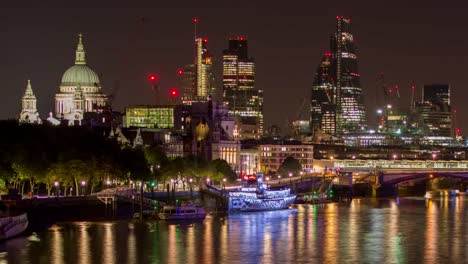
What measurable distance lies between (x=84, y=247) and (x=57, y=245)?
1.84 metres

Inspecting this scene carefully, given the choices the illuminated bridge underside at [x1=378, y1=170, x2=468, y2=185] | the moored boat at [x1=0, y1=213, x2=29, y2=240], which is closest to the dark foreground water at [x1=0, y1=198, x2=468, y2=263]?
the moored boat at [x1=0, y1=213, x2=29, y2=240]

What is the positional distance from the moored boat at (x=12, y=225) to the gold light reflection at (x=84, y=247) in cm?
400

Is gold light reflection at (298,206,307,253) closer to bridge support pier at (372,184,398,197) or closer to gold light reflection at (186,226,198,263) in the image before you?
gold light reflection at (186,226,198,263)

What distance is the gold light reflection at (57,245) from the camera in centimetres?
7075

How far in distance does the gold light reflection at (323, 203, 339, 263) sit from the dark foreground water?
0.06m

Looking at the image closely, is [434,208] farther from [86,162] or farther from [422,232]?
[86,162]

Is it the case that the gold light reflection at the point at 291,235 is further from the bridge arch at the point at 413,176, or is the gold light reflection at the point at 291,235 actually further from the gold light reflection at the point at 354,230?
the bridge arch at the point at 413,176

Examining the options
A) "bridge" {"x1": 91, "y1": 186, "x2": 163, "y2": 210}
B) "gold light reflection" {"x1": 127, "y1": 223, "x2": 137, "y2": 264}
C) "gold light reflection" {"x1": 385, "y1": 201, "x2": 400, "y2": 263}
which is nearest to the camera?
"gold light reflection" {"x1": 127, "y1": 223, "x2": 137, "y2": 264}

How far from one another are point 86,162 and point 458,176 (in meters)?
79.2

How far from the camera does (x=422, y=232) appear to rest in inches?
3597

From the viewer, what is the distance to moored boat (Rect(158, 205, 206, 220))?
315 ft

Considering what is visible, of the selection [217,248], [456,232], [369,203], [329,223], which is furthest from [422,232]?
[369,203]

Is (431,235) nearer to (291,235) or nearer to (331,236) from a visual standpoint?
(331,236)

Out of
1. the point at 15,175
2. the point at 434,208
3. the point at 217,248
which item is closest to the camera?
the point at 217,248
